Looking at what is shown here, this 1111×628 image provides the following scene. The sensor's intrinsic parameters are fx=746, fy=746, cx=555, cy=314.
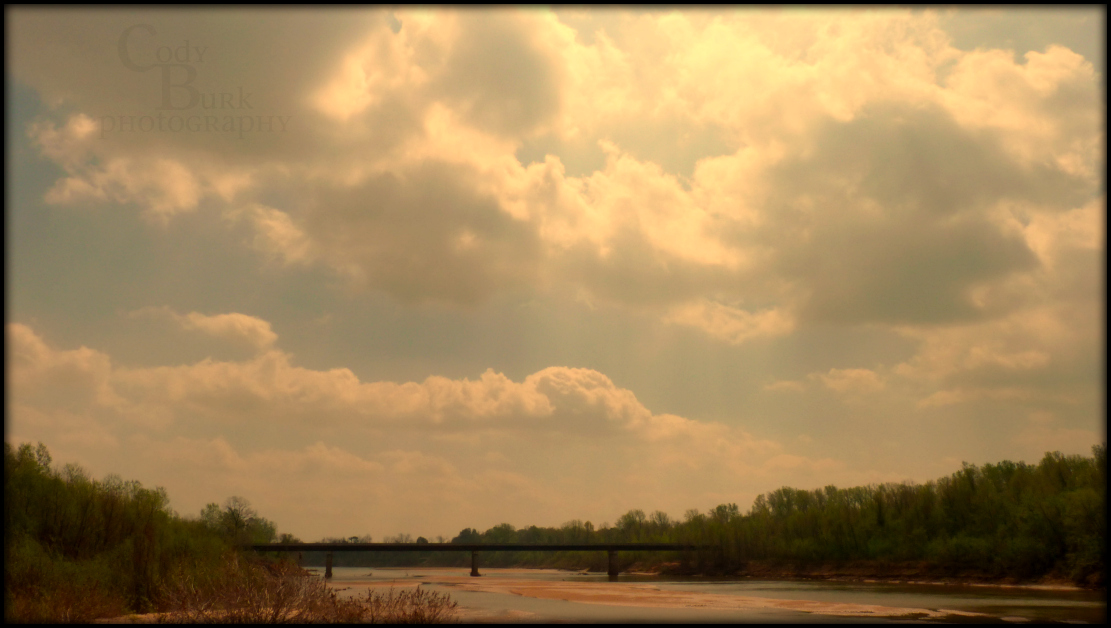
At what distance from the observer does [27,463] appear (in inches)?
1565

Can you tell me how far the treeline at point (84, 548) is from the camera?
28.5m

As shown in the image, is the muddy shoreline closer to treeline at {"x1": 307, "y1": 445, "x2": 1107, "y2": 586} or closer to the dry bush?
treeline at {"x1": 307, "y1": 445, "x2": 1107, "y2": 586}

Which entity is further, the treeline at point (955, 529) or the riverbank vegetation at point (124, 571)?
the treeline at point (955, 529)

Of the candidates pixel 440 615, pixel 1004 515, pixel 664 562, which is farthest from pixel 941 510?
pixel 440 615

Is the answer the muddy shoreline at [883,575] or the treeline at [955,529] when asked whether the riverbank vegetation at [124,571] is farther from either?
the muddy shoreline at [883,575]

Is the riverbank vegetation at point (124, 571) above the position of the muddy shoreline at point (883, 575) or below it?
above

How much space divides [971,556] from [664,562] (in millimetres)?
75237

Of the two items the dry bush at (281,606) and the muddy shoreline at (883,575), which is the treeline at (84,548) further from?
the muddy shoreline at (883,575)

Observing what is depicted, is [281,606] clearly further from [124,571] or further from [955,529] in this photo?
[955,529]

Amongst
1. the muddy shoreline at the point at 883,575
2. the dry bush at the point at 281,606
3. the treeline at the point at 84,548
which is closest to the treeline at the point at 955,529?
the muddy shoreline at the point at 883,575

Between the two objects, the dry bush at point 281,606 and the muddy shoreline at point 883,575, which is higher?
the dry bush at point 281,606

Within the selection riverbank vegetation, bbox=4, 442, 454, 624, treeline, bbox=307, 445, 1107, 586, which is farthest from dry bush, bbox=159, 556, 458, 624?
treeline, bbox=307, 445, 1107, 586

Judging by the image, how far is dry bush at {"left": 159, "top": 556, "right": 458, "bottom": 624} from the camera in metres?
24.9

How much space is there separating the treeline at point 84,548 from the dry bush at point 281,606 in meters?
2.65
